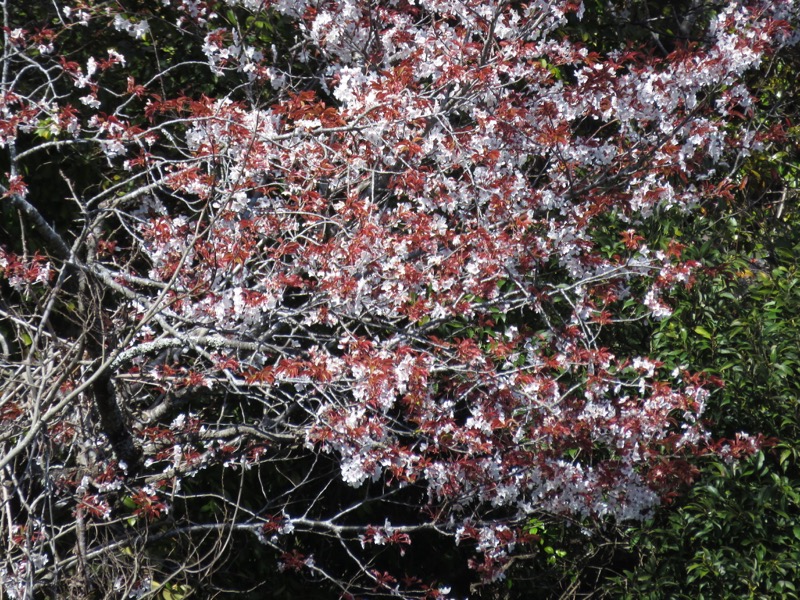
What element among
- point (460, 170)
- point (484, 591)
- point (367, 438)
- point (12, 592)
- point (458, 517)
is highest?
point (460, 170)

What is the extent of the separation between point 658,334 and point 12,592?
287cm

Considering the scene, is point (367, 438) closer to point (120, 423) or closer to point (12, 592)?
point (120, 423)

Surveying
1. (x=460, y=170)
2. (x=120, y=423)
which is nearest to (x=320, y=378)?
(x=120, y=423)

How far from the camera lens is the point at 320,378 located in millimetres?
3494

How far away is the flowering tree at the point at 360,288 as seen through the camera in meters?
3.59

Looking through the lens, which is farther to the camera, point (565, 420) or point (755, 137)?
point (755, 137)

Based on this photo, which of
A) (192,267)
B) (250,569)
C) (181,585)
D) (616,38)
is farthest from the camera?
(616,38)

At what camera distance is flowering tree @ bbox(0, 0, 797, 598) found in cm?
359

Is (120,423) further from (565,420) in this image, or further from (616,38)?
(616,38)

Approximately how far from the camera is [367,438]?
357 cm

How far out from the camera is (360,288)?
11.5ft

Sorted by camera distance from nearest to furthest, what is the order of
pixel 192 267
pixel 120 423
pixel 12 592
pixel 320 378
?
pixel 12 592 < pixel 320 378 < pixel 120 423 < pixel 192 267

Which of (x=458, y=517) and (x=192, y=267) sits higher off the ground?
(x=192, y=267)

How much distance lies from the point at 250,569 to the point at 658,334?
2228 millimetres
